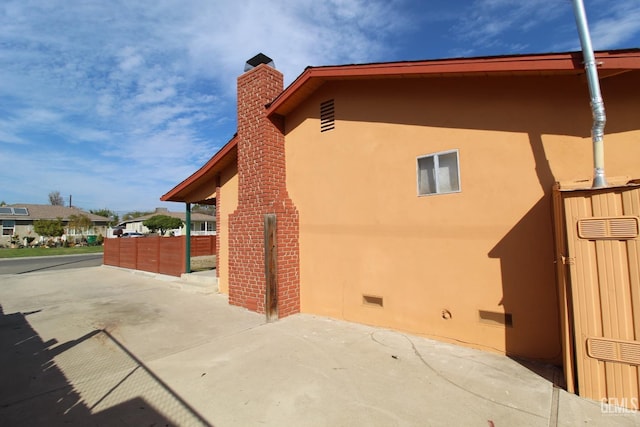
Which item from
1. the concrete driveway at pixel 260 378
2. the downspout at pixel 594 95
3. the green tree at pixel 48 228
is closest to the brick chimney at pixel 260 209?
the concrete driveway at pixel 260 378

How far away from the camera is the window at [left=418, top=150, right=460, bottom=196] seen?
201 inches

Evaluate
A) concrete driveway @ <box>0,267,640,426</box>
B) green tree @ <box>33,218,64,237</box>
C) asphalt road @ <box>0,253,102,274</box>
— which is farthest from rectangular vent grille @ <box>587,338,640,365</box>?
green tree @ <box>33,218,64,237</box>

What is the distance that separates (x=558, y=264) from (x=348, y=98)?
14.9 feet

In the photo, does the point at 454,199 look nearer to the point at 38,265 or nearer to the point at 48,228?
the point at 38,265

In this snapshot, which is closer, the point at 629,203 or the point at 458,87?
the point at 629,203

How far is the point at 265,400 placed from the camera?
3465 mm

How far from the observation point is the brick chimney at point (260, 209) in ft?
22.4

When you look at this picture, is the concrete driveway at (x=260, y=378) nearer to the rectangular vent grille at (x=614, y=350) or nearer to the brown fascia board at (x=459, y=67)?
the rectangular vent grille at (x=614, y=350)

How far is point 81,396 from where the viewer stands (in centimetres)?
357

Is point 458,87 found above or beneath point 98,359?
above

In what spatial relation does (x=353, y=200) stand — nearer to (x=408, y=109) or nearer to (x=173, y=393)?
(x=408, y=109)

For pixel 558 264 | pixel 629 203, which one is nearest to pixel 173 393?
pixel 558 264

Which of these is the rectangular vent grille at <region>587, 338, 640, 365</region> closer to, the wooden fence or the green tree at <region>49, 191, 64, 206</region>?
the wooden fence

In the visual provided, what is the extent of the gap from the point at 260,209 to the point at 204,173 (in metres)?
3.62
